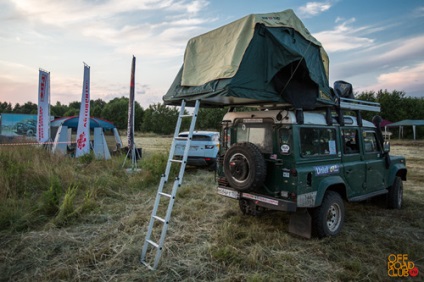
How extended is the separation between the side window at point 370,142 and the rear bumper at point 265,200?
2.50 metres

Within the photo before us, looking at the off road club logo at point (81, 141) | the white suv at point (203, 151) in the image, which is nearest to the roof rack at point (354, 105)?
the white suv at point (203, 151)

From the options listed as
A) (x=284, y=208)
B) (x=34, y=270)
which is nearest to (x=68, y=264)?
(x=34, y=270)

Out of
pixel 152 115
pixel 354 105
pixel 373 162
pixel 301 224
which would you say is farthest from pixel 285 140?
pixel 152 115

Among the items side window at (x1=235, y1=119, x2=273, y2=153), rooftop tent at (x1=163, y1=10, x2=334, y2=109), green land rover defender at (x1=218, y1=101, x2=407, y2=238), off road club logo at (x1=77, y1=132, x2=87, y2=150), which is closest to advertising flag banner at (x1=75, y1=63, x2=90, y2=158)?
off road club logo at (x1=77, y1=132, x2=87, y2=150)

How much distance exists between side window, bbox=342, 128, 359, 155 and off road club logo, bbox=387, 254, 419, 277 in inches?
71.8

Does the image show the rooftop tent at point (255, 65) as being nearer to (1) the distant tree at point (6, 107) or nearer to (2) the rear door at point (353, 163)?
(2) the rear door at point (353, 163)

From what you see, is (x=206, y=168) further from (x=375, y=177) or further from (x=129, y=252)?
(x=129, y=252)

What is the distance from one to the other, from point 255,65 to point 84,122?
911cm

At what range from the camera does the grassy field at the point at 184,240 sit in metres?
3.33

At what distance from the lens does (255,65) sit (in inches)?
146

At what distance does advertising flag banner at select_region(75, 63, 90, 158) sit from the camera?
35.2 feet

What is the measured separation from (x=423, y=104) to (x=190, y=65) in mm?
43845

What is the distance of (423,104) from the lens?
36906 millimetres

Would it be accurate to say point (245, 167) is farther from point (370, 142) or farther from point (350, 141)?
point (370, 142)
